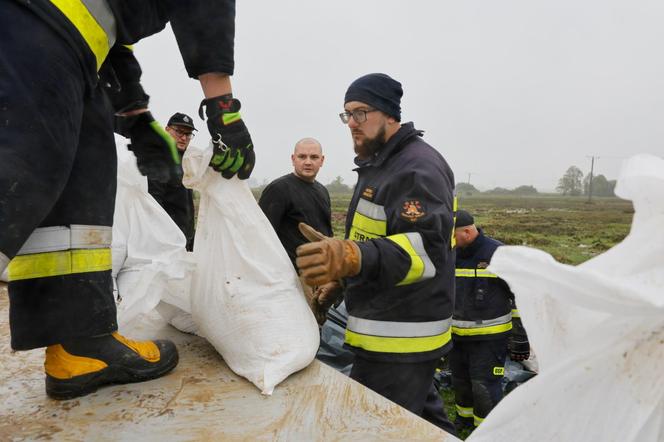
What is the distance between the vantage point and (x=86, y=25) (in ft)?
4.09

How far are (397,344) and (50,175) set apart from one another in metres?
1.25

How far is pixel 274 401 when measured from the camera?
4.32 feet

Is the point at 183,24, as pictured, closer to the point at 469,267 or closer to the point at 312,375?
the point at 312,375

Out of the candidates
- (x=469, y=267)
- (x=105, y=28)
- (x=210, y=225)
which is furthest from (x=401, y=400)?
(x=469, y=267)

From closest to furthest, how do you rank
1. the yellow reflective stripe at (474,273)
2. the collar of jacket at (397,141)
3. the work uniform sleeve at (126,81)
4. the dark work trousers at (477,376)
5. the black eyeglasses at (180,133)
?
the work uniform sleeve at (126,81) → the collar of jacket at (397,141) → the dark work trousers at (477,376) → the yellow reflective stripe at (474,273) → the black eyeglasses at (180,133)

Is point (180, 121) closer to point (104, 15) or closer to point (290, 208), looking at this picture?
point (290, 208)

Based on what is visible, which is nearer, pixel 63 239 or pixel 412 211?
pixel 63 239

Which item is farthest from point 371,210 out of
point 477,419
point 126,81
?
point 477,419

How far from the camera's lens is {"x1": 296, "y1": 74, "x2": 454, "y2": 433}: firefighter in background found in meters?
1.53

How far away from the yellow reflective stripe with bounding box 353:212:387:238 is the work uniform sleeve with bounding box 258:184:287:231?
1.89 metres

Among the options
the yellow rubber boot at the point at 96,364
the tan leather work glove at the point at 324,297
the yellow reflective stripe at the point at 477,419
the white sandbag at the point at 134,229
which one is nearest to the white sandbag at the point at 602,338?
A: the yellow rubber boot at the point at 96,364

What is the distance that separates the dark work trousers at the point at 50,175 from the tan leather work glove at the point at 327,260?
61 centimetres

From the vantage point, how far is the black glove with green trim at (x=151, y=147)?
5.86 ft

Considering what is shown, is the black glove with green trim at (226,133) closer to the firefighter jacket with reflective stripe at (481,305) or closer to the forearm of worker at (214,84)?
the forearm of worker at (214,84)
